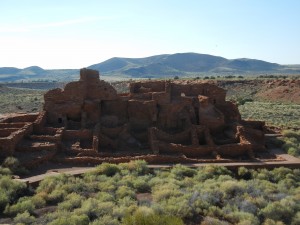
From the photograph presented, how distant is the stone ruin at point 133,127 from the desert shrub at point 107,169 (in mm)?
1618

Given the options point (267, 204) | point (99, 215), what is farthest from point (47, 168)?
point (267, 204)

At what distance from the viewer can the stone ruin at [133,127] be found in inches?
762

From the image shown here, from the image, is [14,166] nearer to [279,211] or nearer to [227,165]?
[227,165]

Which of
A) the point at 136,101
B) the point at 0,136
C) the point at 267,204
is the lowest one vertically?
the point at 267,204

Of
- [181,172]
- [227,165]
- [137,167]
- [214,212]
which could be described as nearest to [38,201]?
[137,167]

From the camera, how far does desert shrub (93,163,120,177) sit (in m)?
16.7

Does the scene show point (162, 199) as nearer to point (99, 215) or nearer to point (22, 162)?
point (99, 215)

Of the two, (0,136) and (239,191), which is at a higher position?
(0,136)

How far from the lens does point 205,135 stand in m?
21.8

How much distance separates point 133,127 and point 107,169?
6.67 metres

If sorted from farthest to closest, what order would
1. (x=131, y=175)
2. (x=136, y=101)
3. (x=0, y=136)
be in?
(x=136, y=101)
(x=0, y=136)
(x=131, y=175)

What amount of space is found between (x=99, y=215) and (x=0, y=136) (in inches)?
404

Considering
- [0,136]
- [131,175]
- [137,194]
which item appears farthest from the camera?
[0,136]

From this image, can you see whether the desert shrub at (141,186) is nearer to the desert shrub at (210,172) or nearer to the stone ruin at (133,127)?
the desert shrub at (210,172)
